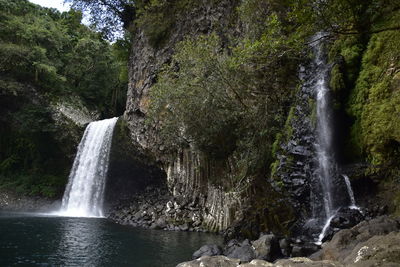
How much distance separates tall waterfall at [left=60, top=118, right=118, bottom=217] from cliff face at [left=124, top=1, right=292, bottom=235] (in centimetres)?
263

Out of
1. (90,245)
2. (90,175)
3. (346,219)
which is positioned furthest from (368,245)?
(90,175)

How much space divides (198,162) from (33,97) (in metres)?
18.3

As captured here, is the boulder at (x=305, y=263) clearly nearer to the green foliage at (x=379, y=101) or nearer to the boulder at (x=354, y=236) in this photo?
the boulder at (x=354, y=236)

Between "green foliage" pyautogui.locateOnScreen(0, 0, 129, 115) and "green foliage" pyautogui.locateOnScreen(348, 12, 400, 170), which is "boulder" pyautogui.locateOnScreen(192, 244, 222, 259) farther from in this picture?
"green foliage" pyautogui.locateOnScreen(0, 0, 129, 115)

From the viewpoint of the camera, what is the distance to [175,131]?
18219 millimetres

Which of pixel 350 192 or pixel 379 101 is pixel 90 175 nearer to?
pixel 350 192

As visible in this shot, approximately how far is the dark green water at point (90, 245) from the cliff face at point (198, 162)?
192 cm

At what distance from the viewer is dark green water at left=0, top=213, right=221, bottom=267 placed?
36.1 ft

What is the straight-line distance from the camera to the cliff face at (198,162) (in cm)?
1484

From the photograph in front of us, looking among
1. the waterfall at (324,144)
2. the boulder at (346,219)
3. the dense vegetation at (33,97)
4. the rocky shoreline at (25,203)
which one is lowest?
the boulder at (346,219)

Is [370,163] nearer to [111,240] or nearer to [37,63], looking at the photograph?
[111,240]

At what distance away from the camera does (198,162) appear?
20156 millimetres

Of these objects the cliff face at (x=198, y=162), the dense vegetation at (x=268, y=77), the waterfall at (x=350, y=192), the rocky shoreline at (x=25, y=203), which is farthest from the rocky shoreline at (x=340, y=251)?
the rocky shoreline at (x=25, y=203)

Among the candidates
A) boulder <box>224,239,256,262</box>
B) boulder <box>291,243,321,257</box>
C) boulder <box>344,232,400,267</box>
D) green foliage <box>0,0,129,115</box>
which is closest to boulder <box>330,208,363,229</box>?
boulder <box>291,243,321,257</box>
